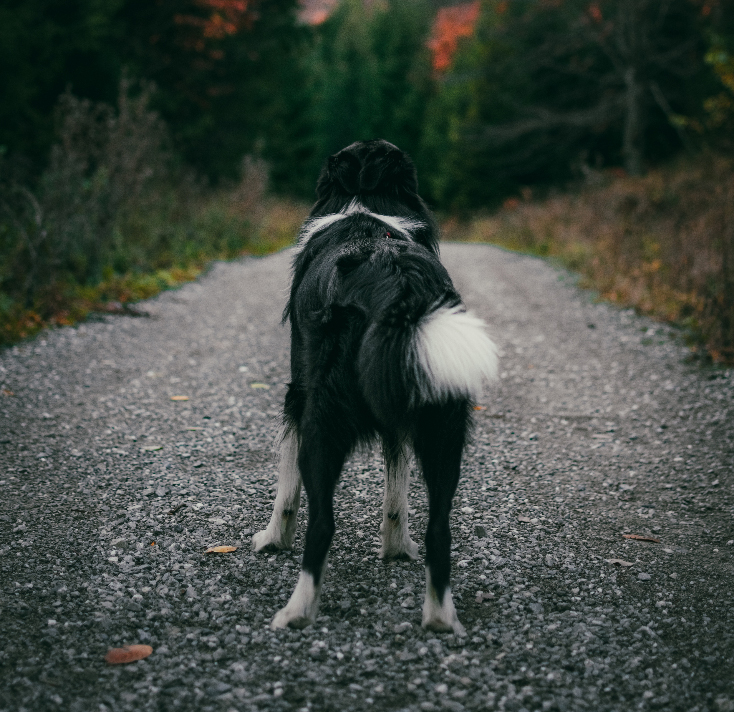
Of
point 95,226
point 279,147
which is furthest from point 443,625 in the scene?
point 279,147

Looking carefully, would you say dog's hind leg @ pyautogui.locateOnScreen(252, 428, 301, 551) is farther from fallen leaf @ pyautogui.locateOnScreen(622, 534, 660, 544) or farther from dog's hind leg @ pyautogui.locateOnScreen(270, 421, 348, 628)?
fallen leaf @ pyautogui.locateOnScreen(622, 534, 660, 544)

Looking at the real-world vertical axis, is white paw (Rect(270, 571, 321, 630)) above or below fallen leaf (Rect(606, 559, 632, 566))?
above

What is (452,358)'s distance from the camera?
1.92 metres

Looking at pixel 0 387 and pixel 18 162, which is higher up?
pixel 18 162

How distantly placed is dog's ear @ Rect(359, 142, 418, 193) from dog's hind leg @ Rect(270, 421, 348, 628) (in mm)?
1281

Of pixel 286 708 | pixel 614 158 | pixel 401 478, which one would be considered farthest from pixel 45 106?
pixel 614 158

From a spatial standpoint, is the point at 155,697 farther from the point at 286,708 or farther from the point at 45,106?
the point at 45,106

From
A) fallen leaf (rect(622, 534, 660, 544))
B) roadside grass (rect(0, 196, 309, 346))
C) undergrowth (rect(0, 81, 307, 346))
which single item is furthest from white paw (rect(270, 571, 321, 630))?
undergrowth (rect(0, 81, 307, 346))

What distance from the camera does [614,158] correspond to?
75.9 feet

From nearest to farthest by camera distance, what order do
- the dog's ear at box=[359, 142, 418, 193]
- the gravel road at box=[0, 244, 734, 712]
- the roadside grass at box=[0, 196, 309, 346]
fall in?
1. the gravel road at box=[0, 244, 734, 712]
2. the dog's ear at box=[359, 142, 418, 193]
3. the roadside grass at box=[0, 196, 309, 346]

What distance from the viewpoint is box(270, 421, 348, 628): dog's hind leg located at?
2.11 m

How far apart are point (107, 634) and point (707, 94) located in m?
21.9

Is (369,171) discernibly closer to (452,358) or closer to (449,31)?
(452,358)

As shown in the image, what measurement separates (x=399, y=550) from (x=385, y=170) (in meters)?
1.69
